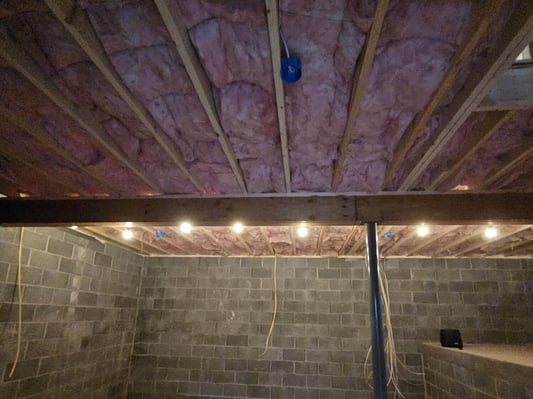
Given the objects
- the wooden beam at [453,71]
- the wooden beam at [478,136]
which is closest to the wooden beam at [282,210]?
the wooden beam at [478,136]

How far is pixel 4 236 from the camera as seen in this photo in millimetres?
3424

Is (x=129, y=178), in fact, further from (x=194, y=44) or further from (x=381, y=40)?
(x=381, y=40)

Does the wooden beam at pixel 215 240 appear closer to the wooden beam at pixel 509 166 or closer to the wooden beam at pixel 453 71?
the wooden beam at pixel 453 71

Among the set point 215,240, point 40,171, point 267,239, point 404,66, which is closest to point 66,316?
point 215,240

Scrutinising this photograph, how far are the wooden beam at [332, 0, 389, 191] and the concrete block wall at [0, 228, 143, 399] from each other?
3.47 metres

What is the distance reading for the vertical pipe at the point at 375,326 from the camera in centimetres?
249

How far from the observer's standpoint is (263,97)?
6.03 feet

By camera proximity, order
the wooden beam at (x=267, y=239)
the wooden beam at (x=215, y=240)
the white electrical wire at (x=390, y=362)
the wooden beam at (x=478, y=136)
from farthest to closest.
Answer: the white electrical wire at (x=390, y=362) < the wooden beam at (x=215, y=240) < the wooden beam at (x=267, y=239) < the wooden beam at (x=478, y=136)

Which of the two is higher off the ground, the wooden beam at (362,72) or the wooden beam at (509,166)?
the wooden beam at (362,72)

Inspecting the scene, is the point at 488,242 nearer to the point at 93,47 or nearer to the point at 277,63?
the point at 277,63

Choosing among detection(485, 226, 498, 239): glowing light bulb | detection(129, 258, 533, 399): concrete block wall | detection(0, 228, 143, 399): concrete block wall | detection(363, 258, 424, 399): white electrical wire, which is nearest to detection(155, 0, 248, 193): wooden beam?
detection(0, 228, 143, 399): concrete block wall

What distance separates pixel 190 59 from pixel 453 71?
1.17 meters

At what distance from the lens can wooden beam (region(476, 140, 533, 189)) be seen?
86.0 inches

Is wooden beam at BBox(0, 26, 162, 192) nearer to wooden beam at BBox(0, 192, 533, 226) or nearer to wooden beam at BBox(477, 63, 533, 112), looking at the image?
wooden beam at BBox(0, 192, 533, 226)
